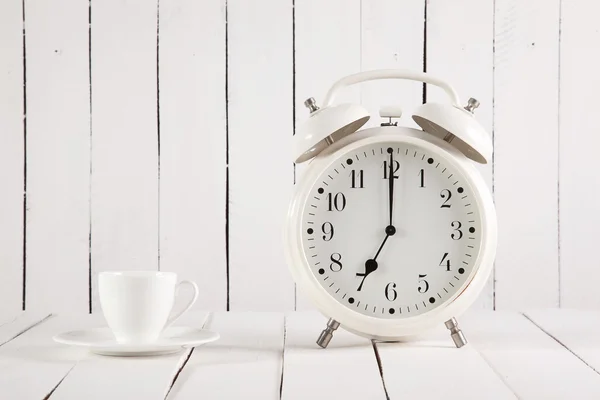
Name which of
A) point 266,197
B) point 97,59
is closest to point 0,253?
Answer: point 97,59

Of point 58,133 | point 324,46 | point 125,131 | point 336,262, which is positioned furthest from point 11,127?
point 336,262

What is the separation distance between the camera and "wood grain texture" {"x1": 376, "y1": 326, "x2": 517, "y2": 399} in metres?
0.78

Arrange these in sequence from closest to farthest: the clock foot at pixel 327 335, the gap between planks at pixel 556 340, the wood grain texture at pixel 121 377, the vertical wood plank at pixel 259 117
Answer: the wood grain texture at pixel 121 377 < the gap between planks at pixel 556 340 < the clock foot at pixel 327 335 < the vertical wood plank at pixel 259 117

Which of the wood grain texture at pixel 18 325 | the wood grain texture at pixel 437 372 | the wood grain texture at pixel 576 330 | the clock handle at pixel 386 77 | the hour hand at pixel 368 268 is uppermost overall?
the clock handle at pixel 386 77

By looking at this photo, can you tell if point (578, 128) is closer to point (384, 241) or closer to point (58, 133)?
point (384, 241)

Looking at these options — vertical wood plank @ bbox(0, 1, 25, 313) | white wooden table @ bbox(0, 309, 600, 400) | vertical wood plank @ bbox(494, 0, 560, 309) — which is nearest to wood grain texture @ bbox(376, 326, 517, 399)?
white wooden table @ bbox(0, 309, 600, 400)

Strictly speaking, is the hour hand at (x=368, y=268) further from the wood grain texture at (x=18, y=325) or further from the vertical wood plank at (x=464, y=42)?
the vertical wood plank at (x=464, y=42)

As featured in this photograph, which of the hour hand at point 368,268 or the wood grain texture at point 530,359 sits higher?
the hour hand at point 368,268

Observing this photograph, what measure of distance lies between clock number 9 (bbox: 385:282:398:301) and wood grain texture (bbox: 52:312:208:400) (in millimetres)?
248

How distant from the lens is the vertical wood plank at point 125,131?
160cm

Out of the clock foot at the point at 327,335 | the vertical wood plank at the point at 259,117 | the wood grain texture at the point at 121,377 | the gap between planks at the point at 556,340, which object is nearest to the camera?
the wood grain texture at the point at 121,377

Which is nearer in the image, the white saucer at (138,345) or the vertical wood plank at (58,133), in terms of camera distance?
the white saucer at (138,345)

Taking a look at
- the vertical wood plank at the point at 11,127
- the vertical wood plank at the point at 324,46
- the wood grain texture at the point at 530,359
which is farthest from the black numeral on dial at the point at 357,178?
the vertical wood plank at the point at 11,127

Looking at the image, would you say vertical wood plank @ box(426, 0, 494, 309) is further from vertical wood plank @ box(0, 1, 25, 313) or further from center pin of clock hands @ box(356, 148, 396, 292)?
vertical wood plank @ box(0, 1, 25, 313)
